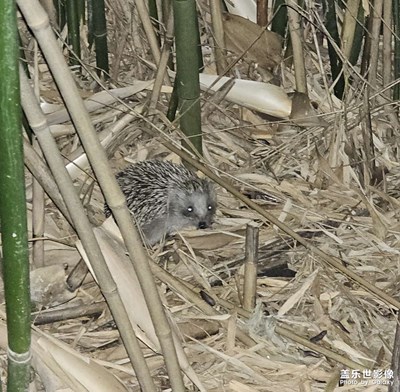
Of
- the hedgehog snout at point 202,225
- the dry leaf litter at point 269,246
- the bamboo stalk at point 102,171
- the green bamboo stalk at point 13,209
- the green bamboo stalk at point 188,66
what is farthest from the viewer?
the hedgehog snout at point 202,225

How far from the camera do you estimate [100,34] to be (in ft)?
11.4

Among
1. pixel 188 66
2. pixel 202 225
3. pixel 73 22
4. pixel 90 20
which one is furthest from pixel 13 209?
pixel 90 20

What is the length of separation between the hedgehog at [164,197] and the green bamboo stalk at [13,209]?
1481 millimetres

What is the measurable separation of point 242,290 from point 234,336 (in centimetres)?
27

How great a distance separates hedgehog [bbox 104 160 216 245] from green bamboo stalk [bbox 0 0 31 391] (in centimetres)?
148

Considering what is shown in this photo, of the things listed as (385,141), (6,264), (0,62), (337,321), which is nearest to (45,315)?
(337,321)

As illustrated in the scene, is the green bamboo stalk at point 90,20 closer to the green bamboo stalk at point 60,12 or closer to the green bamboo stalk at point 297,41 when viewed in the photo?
the green bamboo stalk at point 60,12

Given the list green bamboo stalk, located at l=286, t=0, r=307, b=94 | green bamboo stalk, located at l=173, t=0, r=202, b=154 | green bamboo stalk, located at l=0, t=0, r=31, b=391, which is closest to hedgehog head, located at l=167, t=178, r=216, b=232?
green bamboo stalk, located at l=173, t=0, r=202, b=154

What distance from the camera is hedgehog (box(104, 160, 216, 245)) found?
314 cm

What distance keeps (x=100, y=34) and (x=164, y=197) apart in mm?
747

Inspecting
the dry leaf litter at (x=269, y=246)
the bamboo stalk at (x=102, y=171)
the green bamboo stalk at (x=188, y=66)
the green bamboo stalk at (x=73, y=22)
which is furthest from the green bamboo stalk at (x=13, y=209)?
the green bamboo stalk at (x=73, y=22)

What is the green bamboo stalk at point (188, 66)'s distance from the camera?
2752 millimetres

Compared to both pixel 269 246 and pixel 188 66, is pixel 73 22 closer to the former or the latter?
pixel 188 66

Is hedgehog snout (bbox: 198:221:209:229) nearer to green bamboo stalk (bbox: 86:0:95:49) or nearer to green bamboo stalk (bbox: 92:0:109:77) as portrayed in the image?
green bamboo stalk (bbox: 92:0:109:77)
